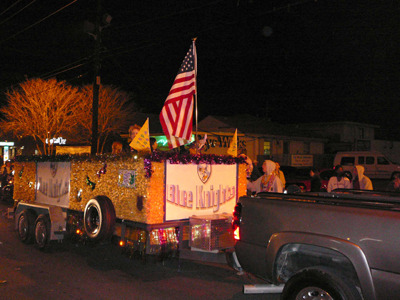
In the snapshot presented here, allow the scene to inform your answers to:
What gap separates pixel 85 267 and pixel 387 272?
5.34m

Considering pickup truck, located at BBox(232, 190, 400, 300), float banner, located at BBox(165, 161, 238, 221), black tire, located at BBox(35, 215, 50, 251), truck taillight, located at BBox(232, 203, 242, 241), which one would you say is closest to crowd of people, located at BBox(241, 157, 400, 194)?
float banner, located at BBox(165, 161, 238, 221)

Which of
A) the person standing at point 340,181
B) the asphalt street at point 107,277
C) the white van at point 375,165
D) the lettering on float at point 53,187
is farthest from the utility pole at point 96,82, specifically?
the white van at point 375,165

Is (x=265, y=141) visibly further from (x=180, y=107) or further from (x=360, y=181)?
(x=180, y=107)

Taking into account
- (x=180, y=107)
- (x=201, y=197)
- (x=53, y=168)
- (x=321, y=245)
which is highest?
(x=180, y=107)

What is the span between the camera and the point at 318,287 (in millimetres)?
3580

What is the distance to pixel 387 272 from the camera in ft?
10.4

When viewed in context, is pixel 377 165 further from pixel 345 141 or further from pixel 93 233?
pixel 93 233

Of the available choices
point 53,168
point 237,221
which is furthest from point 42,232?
point 237,221

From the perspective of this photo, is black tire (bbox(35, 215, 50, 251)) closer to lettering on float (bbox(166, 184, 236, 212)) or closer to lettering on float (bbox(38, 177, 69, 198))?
lettering on float (bbox(38, 177, 69, 198))

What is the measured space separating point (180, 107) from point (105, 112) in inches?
1076

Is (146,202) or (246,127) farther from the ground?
(246,127)

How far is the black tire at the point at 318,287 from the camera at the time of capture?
3426 millimetres

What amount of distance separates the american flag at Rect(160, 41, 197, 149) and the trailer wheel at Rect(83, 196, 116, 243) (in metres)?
1.75

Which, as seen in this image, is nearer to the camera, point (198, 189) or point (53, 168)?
point (198, 189)
